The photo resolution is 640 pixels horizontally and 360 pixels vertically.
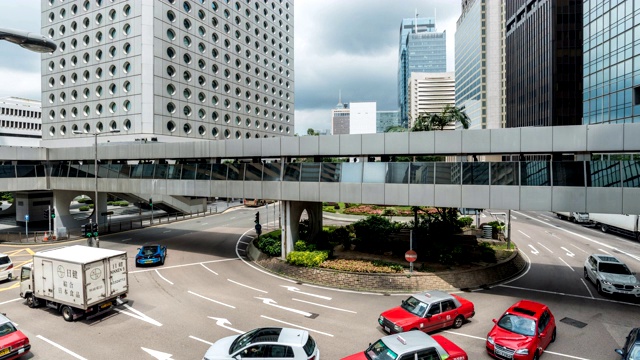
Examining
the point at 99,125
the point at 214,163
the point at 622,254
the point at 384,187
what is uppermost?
the point at 99,125

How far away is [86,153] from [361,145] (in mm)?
27963

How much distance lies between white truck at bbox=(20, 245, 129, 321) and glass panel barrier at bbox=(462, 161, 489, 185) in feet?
61.0

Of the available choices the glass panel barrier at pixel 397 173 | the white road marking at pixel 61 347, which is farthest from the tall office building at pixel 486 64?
the white road marking at pixel 61 347

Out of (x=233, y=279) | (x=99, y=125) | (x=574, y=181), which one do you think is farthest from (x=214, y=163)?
(x=99, y=125)

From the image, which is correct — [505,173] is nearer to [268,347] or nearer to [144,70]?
[268,347]

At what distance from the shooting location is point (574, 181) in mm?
17562

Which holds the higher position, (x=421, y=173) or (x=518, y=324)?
(x=421, y=173)

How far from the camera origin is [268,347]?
11.5 metres

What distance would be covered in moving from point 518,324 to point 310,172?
14371 millimetres

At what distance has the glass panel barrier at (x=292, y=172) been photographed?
78.6ft

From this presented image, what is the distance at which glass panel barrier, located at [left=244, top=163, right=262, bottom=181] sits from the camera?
84.0ft

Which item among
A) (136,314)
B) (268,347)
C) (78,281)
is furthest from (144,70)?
(268,347)

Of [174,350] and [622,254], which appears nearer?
[174,350]

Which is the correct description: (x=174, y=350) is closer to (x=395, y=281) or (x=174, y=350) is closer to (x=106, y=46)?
(x=395, y=281)
